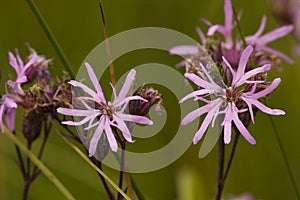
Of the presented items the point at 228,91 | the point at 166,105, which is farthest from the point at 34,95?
the point at 166,105

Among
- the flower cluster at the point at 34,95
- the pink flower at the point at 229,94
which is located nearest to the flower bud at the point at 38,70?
the flower cluster at the point at 34,95

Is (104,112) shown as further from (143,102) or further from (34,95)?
(34,95)

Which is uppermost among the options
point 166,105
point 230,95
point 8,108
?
point 8,108

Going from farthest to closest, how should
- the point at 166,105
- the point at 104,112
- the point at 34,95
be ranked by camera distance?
the point at 166,105, the point at 34,95, the point at 104,112

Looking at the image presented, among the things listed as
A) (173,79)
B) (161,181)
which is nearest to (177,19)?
(161,181)

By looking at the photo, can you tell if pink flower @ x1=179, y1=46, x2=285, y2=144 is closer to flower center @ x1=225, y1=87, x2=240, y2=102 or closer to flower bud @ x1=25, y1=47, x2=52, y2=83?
flower center @ x1=225, y1=87, x2=240, y2=102

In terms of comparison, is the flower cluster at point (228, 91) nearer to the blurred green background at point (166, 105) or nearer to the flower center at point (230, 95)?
the flower center at point (230, 95)

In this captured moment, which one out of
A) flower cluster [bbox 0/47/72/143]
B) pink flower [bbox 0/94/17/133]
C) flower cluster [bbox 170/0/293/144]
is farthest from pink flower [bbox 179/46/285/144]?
pink flower [bbox 0/94/17/133]
